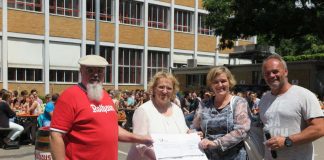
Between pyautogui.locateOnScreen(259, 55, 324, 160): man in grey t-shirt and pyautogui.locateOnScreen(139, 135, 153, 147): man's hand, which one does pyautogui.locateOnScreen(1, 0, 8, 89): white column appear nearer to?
pyautogui.locateOnScreen(139, 135, 153, 147): man's hand

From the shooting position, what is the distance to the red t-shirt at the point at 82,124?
11.9 feet

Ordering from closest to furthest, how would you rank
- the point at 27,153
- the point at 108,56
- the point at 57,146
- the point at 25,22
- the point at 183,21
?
the point at 57,146 → the point at 27,153 → the point at 25,22 → the point at 108,56 → the point at 183,21

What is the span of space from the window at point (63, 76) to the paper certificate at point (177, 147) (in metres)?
29.4

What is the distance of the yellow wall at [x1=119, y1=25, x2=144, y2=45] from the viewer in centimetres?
3741

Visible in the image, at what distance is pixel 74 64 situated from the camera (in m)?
34.0

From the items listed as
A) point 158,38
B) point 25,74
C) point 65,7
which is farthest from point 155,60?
point 25,74

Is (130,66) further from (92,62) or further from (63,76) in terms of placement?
(92,62)

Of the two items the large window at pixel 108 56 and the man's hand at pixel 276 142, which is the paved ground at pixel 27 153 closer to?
the man's hand at pixel 276 142

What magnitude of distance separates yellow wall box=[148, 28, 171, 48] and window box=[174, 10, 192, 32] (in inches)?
76.5

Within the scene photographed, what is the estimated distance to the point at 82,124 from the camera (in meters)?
3.71

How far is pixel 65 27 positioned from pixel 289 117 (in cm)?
3115

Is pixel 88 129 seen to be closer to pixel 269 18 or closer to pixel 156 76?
pixel 156 76

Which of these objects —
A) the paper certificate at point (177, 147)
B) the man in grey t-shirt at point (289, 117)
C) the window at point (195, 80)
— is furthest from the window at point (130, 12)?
the man in grey t-shirt at point (289, 117)

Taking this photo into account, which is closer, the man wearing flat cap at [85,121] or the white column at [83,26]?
the man wearing flat cap at [85,121]
